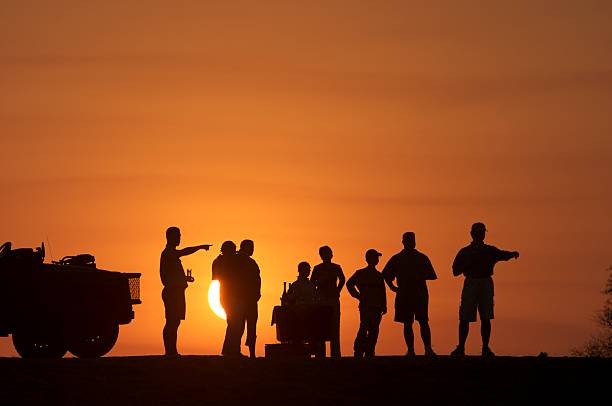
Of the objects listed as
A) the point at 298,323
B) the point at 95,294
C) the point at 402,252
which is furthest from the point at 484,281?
the point at 95,294

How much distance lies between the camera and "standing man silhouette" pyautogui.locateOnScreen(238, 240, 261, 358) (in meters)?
25.6

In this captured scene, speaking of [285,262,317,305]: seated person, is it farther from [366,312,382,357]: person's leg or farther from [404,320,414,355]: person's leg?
[404,320,414,355]: person's leg

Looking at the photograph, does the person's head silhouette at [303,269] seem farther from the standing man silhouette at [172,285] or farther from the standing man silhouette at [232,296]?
the standing man silhouette at [172,285]

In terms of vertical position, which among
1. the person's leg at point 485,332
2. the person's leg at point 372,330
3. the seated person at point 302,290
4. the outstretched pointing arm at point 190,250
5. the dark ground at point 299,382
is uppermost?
the outstretched pointing arm at point 190,250

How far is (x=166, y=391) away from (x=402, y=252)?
7.64m

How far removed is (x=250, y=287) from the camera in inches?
1007

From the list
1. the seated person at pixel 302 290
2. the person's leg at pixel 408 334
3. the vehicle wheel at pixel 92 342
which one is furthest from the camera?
the seated person at pixel 302 290

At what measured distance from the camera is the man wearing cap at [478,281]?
24906mm

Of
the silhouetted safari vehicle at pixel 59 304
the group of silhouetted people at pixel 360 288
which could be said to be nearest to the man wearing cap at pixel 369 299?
the group of silhouetted people at pixel 360 288

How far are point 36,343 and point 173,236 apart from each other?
11.8 ft

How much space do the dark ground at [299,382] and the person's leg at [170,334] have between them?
1993 millimetres

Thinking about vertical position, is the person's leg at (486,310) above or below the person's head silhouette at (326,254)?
below

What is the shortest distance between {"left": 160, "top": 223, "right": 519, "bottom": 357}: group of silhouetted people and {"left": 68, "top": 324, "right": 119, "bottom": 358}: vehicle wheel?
240 cm

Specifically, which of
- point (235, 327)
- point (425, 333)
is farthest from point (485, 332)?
point (235, 327)
